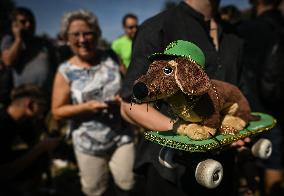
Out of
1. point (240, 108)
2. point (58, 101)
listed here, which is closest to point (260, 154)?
point (240, 108)

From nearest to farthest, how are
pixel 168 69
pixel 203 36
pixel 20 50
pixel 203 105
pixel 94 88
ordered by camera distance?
pixel 168 69, pixel 203 105, pixel 203 36, pixel 94 88, pixel 20 50

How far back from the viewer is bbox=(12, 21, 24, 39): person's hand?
422 centimetres

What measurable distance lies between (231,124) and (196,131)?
205 millimetres

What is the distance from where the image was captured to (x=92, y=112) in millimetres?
2797

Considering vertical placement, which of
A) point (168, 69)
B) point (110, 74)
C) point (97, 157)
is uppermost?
point (168, 69)

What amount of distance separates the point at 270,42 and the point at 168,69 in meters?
2.26

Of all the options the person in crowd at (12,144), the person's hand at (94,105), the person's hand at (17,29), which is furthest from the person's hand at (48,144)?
the person's hand at (17,29)

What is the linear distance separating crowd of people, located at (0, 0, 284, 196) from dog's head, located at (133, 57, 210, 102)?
321 mm

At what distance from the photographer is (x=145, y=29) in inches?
62.2

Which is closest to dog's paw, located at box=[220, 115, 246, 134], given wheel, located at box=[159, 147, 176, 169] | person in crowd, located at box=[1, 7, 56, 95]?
wheel, located at box=[159, 147, 176, 169]

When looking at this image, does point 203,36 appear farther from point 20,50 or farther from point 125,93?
point 20,50

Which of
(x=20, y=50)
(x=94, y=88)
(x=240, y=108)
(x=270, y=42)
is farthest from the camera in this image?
(x=20, y=50)

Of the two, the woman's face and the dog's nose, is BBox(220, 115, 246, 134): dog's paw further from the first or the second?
the woman's face

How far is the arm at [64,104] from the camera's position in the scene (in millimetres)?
2746
